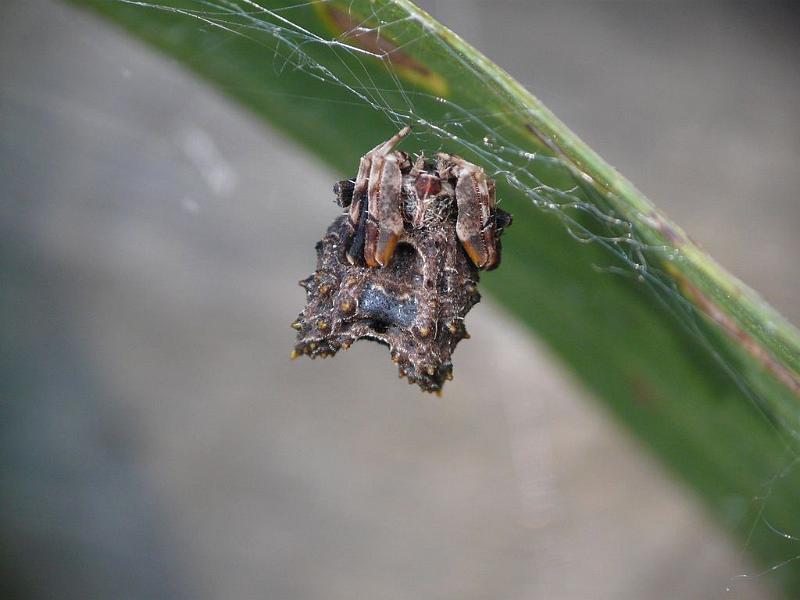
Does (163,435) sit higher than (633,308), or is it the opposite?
(163,435)

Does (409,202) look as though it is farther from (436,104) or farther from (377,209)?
(436,104)

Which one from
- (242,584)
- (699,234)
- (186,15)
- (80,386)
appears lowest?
(242,584)

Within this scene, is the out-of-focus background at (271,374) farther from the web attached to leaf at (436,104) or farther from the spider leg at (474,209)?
the spider leg at (474,209)

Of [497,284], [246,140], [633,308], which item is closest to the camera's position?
[633,308]

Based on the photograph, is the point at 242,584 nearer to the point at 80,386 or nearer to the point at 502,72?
the point at 80,386

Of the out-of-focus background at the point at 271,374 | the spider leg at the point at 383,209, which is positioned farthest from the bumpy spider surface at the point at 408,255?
the out-of-focus background at the point at 271,374

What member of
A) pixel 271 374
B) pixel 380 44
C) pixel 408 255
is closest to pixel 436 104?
pixel 380 44

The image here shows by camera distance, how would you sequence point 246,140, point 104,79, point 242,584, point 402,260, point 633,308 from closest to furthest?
point 402,260 < point 633,308 < point 242,584 < point 104,79 < point 246,140

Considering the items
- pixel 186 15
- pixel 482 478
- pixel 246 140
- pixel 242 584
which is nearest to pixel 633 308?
pixel 186 15
